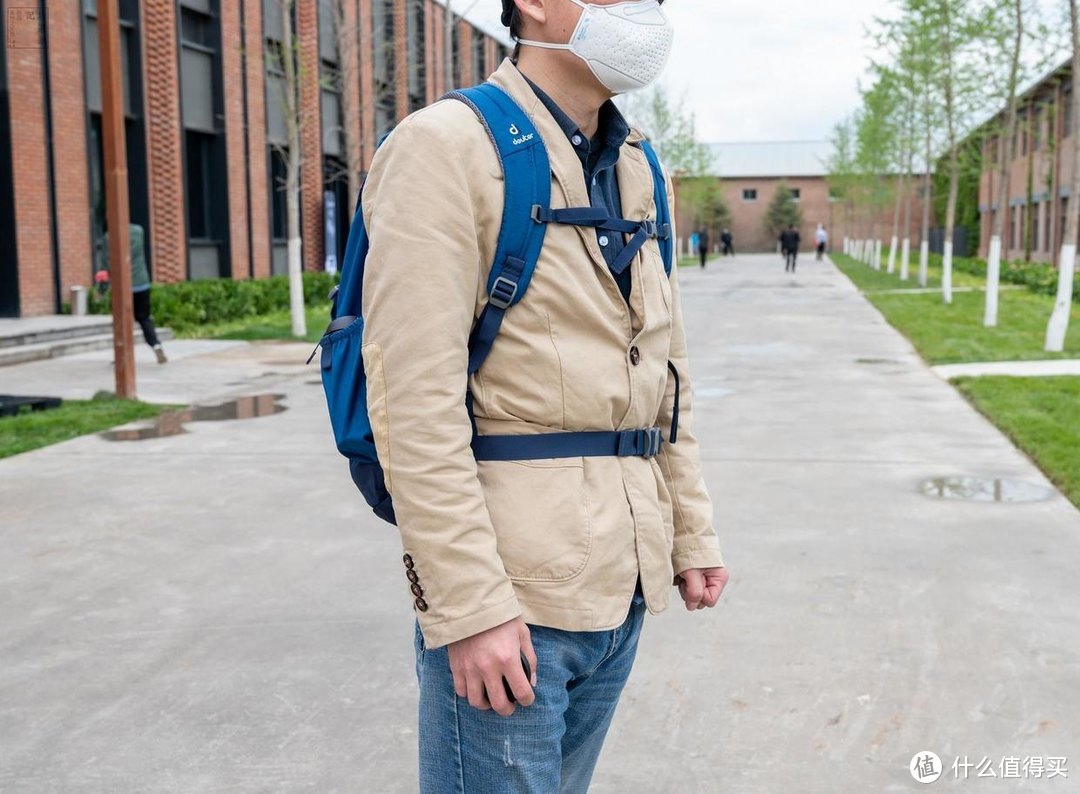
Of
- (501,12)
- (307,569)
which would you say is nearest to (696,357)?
(307,569)

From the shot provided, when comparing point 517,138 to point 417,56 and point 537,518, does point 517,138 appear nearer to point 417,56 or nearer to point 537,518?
point 537,518

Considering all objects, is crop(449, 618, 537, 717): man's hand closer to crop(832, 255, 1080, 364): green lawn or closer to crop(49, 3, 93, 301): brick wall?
crop(832, 255, 1080, 364): green lawn

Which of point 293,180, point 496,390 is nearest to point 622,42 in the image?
point 496,390

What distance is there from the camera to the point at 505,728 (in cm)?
191

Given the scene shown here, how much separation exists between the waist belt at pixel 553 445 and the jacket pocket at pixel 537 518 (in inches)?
0.5

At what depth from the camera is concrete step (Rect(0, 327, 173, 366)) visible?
14.7 m

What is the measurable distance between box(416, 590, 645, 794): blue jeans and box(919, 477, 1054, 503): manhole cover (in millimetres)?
5690

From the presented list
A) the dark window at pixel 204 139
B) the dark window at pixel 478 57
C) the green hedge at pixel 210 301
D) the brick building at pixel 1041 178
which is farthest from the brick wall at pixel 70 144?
the brick building at pixel 1041 178

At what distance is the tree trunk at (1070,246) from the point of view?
14.8 m

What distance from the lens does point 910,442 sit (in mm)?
9117

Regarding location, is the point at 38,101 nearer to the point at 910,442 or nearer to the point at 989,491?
the point at 910,442

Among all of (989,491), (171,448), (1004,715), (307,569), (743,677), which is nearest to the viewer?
(1004,715)

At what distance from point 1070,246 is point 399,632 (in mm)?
13357

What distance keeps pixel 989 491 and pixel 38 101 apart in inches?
606
